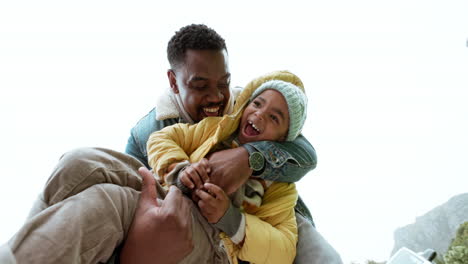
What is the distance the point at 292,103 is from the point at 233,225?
402 millimetres

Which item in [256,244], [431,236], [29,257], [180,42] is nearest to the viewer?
[29,257]

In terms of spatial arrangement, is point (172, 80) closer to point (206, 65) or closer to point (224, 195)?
point (206, 65)

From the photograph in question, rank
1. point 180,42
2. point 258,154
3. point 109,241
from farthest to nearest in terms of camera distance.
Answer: point 180,42
point 258,154
point 109,241

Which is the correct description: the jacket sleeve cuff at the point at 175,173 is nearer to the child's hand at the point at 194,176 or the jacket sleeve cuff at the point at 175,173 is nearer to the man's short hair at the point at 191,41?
the child's hand at the point at 194,176

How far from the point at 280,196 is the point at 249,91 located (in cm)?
36

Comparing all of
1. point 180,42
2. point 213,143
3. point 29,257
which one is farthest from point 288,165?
point 29,257

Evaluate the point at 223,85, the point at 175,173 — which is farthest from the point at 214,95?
the point at 175,173

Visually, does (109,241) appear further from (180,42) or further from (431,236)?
(431,236)

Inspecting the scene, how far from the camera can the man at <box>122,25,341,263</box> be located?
103 cm

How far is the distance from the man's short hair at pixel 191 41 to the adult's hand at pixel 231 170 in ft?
1.23

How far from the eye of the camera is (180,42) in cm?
123

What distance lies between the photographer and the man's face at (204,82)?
1.15 m

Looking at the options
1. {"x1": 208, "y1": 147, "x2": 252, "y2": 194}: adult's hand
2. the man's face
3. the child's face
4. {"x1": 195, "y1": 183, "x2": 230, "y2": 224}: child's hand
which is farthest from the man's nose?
{"x1": 195, "y1": 183, "x2": 230, "y2": 224}: child's hand

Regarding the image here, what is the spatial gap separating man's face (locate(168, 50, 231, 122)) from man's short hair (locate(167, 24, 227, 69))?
0.8 inches
